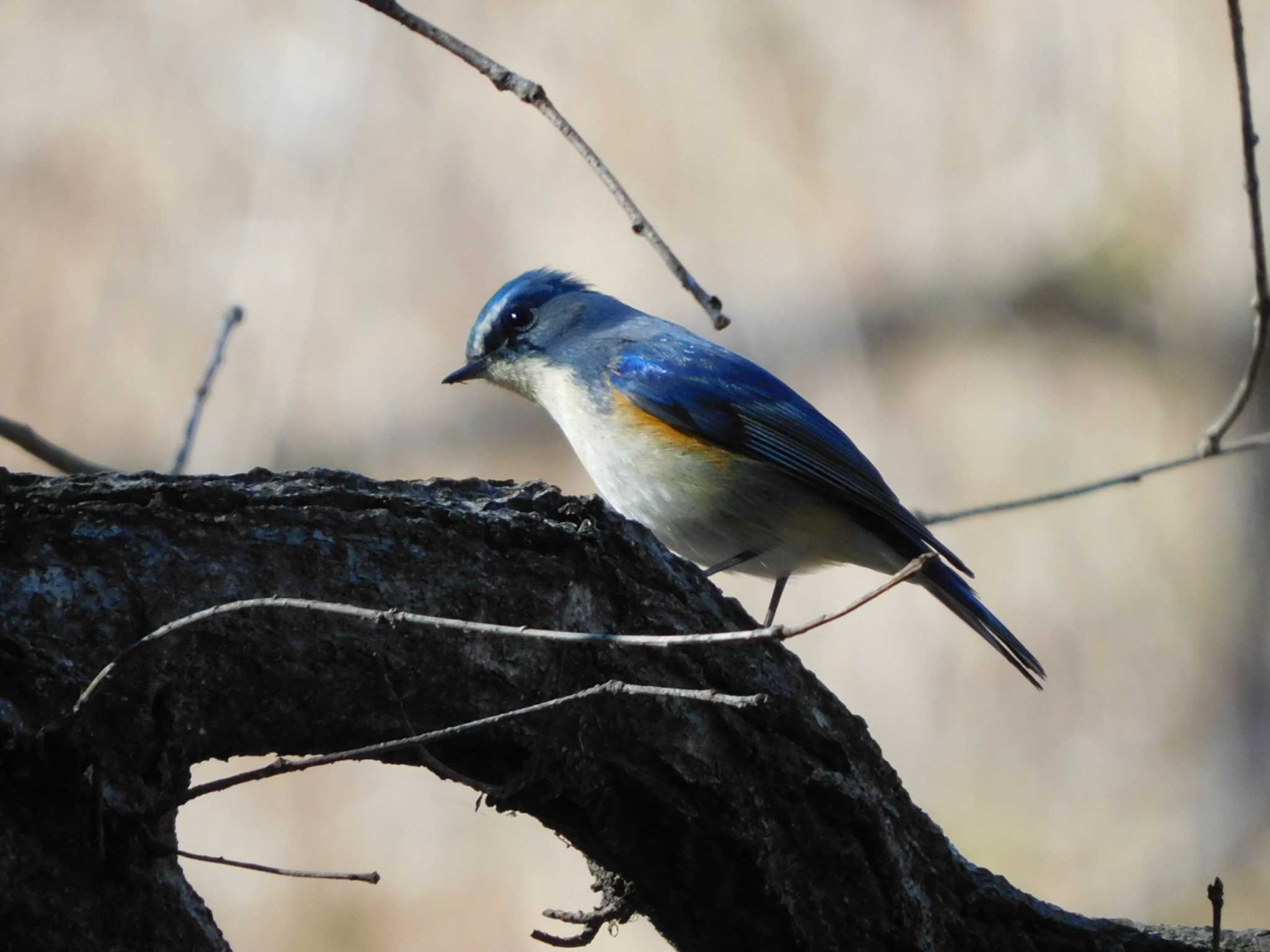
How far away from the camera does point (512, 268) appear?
6.82 metres

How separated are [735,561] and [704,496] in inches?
7.4

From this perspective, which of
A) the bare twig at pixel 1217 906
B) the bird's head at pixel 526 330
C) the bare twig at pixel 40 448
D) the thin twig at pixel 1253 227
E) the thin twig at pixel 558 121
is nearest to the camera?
the thin twig at pixel 558 121

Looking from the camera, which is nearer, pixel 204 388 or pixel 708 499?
pixel 204 388

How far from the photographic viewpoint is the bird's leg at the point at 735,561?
11.4 ft

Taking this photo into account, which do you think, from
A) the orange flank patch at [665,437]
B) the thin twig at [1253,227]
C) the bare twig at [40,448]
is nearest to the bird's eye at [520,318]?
the orange flank patch at [665,437]

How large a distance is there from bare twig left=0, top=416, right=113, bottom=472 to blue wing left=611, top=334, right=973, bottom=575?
52.3 inches

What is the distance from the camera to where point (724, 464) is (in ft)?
11.4

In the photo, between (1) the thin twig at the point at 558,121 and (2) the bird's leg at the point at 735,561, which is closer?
(1) the thin twig at the point at 558,121

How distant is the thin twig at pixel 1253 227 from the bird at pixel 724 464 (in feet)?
2.11

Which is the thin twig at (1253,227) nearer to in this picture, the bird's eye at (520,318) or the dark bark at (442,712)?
the dark bark at (442,712)

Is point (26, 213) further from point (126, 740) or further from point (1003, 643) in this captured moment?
point (126, 740)

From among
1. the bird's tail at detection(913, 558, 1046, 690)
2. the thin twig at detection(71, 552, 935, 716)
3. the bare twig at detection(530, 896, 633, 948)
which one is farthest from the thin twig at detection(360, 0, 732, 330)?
the bird's tail at detection(913, 558, 1046, 690)

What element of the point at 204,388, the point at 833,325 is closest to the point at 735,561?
the point at 204,388

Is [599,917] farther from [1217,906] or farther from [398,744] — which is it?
[1217,906]
